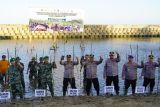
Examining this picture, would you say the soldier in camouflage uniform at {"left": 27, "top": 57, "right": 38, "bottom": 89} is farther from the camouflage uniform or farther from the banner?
the banner

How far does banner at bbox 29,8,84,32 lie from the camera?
1995 cm

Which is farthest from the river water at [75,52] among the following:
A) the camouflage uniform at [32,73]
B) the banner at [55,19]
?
the banner at [55,19]

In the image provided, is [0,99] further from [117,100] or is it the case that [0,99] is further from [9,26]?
[9,26]

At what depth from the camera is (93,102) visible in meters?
16.4

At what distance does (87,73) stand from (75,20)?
120 inches

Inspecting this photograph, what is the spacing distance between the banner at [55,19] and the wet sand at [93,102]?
13.7ft

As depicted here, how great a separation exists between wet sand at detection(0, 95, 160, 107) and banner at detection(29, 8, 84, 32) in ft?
13.7

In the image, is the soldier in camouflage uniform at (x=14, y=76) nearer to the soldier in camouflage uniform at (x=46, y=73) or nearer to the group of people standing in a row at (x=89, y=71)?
the group of people standing in a row at (x=89, y=71)

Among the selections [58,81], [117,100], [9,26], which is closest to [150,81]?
[117,100]

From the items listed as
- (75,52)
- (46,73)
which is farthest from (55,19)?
(75,52)

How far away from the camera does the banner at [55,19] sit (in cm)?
1995

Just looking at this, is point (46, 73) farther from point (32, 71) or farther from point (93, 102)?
point (32, 71)

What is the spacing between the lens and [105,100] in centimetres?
1667

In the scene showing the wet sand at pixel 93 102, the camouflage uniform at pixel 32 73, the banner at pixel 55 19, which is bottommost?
the wet sand at pixel 93 102
